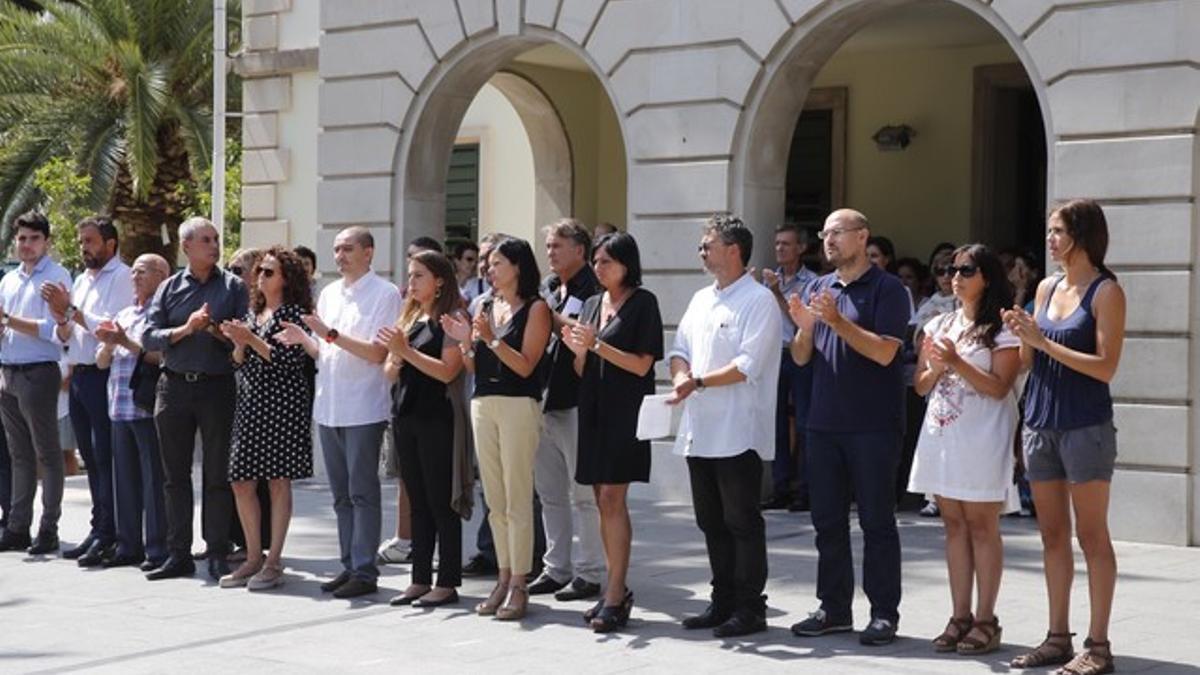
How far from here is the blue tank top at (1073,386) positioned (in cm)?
804

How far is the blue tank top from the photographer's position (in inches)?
316

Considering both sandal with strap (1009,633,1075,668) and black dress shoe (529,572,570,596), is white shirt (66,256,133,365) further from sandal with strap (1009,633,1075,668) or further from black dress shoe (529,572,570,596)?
sandal with strap (1009,633,1075,668)

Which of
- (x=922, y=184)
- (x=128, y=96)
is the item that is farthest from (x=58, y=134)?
(x=922, y=184)

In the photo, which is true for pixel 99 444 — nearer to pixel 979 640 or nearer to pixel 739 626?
pixel 739 626

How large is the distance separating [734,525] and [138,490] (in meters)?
4.34

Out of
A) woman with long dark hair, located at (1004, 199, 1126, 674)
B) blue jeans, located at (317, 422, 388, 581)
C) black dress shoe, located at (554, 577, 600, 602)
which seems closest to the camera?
woman with long dark hair, located at (1004, 199, 1126, 674)

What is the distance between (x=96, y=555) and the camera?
1183cm

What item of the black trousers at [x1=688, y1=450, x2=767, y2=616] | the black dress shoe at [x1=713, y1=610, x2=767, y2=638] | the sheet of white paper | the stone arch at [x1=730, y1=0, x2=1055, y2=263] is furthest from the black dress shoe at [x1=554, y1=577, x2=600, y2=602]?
the stone arch at [x1=730, y1=0, x2=1055, y2=263]

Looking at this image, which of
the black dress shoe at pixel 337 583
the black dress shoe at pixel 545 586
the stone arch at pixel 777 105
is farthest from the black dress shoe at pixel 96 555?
the stone arch at pixel 777 105

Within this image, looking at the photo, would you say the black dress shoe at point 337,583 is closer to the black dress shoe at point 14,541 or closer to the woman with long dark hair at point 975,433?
the black dress shoe at point 14,541

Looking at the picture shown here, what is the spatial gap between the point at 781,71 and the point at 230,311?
17.4 feet

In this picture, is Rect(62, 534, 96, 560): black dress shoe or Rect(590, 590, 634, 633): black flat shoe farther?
Rect(62, 534, 96, 560): black dress shoe

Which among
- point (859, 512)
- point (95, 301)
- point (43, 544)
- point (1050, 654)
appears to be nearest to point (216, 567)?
point (43, 544)

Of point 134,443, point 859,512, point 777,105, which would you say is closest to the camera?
point 859,512
